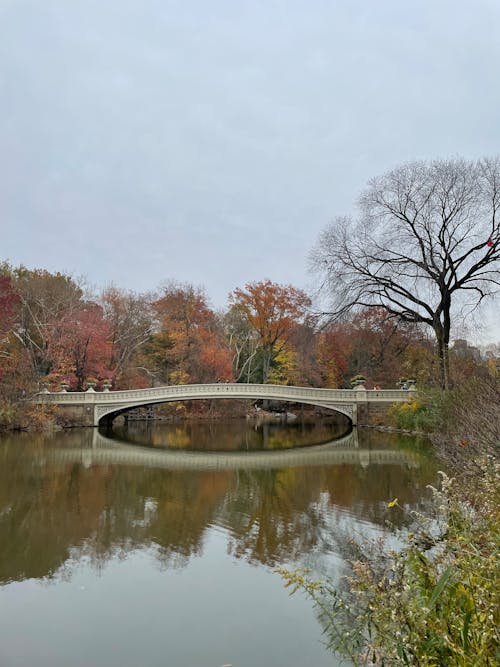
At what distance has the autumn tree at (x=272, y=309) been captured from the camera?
33.3 m

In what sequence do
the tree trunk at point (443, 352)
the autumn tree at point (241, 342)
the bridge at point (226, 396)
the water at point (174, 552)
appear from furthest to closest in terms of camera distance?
the autumn tree at point (241, 342) < the bridge at point (226, 396) < the tree trunk at point (443, 352) < the water at point (174, 552)

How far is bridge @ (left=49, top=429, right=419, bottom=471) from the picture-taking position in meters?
12.9

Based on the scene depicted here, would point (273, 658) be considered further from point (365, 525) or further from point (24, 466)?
point (24, 466)

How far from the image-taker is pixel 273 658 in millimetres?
3555

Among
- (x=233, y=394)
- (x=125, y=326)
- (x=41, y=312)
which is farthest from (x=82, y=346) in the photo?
(x=233, y=394)

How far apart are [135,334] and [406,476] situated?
23805 millimetres

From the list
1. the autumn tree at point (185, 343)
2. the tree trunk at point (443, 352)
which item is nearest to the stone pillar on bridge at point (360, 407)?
the tree trunk at point (443, 352)

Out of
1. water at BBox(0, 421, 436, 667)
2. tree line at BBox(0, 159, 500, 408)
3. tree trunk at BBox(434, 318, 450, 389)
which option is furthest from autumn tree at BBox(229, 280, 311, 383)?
water at BBox(0, 421, 436, 667)

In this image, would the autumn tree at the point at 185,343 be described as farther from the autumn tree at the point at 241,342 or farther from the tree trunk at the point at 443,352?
the tree trunk at the point at 443,352

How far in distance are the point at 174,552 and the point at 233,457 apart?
926 centimetres

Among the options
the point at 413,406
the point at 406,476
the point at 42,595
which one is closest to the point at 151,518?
the point at 42,595

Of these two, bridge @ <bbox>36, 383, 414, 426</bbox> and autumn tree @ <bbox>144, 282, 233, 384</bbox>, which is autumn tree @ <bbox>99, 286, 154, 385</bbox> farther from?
bridge @ <bbox>36, 383, 414, 426</bbox>

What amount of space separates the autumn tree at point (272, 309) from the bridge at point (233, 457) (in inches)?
658

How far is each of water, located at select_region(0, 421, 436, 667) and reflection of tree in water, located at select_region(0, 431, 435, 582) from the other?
30mm
